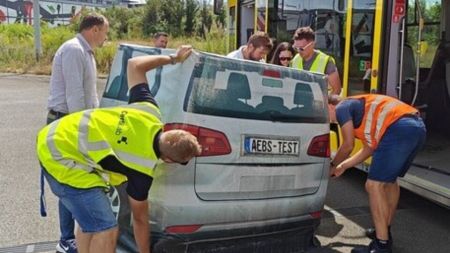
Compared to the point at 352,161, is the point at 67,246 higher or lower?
lower

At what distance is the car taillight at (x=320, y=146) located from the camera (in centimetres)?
390

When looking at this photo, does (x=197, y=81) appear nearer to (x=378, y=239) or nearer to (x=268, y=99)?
(x=268, y=99)

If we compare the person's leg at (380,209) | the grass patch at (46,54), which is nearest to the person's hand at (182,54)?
the person's leg at (380,209)

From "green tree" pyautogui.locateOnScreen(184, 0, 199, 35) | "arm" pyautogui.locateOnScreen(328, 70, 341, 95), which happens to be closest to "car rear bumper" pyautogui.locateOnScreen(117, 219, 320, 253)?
"arm" pyautogui.locateOnScreen(328, 70, 341, 95)

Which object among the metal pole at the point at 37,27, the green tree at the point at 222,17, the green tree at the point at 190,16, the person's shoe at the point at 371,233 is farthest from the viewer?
the green tree at the point at 190,16

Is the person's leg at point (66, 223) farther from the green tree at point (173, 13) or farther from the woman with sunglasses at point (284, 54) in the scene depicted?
the green tree at point (173, 13)

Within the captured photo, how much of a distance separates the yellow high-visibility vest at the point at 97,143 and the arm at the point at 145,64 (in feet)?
0.96

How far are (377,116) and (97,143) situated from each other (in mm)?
2222

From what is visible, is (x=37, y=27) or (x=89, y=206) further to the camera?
(x=37, y=27)

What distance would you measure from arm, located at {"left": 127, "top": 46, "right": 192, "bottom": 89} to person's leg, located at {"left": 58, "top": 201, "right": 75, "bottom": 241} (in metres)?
1.25

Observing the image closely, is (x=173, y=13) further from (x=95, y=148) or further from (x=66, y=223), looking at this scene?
(x=95, y=148)

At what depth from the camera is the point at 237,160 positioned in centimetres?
350

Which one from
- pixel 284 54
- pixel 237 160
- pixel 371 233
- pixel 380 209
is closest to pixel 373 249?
pixel 380 209

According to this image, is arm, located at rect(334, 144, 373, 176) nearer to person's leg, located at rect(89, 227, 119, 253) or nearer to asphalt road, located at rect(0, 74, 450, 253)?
asphalt road, located at rect(0, 74, 450, 253)
